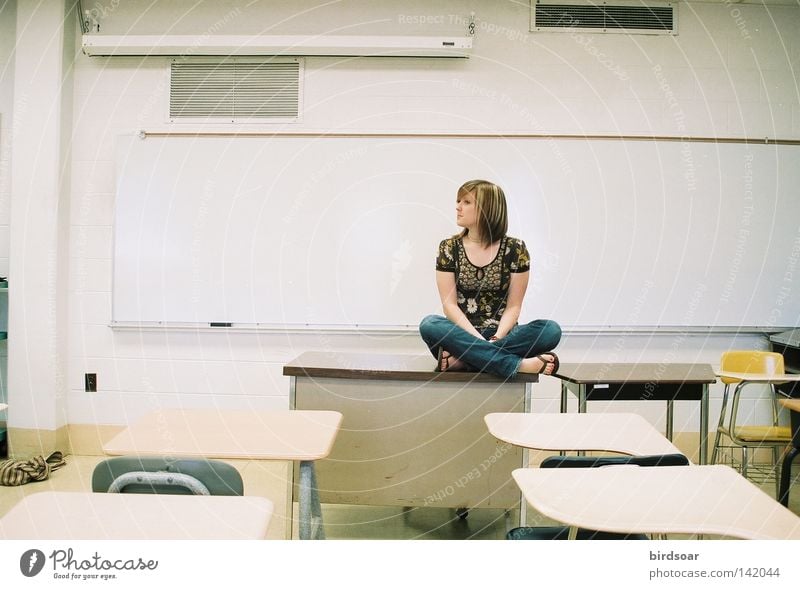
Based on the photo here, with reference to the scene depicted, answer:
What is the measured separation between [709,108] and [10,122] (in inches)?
154

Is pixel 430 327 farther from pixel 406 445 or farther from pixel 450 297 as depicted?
pixel 406 445

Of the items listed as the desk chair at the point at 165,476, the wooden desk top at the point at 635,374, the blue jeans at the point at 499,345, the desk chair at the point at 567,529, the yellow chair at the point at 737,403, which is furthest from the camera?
the yellow chair at the point at 737,403

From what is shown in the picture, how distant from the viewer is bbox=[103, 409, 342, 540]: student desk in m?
1.27

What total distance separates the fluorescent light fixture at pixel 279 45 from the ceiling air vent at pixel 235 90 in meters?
0.07

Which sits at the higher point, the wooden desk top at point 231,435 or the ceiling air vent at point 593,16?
the ceiling air vent at point 593,16

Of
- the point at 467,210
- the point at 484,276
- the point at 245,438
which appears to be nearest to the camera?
the point at 245,438

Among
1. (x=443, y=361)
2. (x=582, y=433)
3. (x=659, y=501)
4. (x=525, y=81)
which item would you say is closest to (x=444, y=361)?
(x=443, y=361)

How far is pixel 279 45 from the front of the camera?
3.01m

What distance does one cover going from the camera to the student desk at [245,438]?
1271 millimetres

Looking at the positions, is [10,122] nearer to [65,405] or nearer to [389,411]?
[65,405]

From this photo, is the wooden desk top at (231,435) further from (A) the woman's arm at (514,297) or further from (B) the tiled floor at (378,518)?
(A) the woman's arm at (514,297)

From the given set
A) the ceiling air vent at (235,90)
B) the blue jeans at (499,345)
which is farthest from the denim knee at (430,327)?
the ceiling air vent at (235,90)

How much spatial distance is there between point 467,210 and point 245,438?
1393mm

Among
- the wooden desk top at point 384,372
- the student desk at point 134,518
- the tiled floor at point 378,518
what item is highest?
the wooden desk top at point 384,372
